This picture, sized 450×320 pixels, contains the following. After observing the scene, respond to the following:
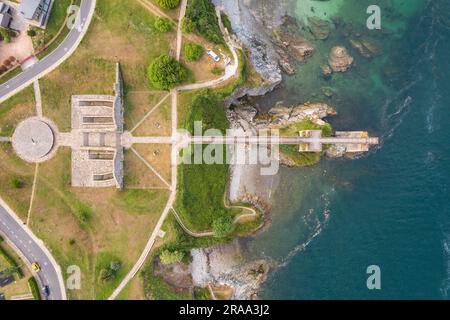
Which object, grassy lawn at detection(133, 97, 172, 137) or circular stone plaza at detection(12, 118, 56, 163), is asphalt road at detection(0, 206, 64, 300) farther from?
grassy lawn at detection(133, 97, 172, 137)

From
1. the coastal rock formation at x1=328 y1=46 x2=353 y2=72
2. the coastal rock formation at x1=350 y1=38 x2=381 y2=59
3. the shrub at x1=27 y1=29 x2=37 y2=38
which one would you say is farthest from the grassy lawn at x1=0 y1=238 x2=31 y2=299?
→ the coastal rock formation at x1=350 y1=38 x2=381 y2=59

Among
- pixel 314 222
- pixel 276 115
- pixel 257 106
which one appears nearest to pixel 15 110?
pixel 257 106

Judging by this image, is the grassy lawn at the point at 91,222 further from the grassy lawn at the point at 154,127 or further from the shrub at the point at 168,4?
the shrub at the point at 168,4

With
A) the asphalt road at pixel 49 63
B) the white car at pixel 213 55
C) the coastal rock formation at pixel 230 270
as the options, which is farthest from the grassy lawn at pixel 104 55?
the coastal rock formation at pixel 230 270

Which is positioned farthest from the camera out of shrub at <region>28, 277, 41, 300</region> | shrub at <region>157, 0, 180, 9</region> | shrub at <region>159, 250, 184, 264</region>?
shrub at <region>159, 250, 184, 264</region>

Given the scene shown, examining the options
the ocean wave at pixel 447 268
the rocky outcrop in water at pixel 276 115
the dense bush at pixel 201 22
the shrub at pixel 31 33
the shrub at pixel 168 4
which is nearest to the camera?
the shrub at pixel 31 33

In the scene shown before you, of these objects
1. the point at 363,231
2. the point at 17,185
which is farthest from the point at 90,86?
the point at 363,231

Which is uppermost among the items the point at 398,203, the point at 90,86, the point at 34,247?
the point at 90,86
